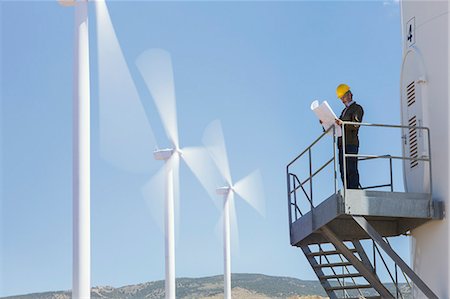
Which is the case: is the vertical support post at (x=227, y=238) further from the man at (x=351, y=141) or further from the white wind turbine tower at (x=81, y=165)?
the man at (x=351, y=141)

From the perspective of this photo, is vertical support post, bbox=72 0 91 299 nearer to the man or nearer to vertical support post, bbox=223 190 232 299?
the man

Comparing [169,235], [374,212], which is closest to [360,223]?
[374,212]

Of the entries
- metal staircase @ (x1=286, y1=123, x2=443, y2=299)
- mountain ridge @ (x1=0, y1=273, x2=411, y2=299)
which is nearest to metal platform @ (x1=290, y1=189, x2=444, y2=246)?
metal staircase @ (x1=286, y1=123, x2=443, y2=299)

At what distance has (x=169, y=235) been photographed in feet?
144

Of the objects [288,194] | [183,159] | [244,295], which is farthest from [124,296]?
[288,194]

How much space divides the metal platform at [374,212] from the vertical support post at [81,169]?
17.5 feet

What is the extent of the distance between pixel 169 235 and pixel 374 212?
23.1 metres

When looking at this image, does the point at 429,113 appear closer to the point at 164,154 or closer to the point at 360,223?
the point at 360,223

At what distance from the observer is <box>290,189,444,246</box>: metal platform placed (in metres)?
21.5

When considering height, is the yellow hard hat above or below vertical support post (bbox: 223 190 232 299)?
above

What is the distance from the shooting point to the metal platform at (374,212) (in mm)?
21531

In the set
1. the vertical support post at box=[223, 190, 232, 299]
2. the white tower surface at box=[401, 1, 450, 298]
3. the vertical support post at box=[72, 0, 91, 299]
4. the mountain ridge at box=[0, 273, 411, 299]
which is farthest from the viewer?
the mountain ridge at box=[0, 273, 411, 299]

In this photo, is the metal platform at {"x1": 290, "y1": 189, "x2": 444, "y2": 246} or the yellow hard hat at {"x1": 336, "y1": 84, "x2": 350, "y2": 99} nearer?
the metal platform at {"x1": 290, "y1": 189, "x2": 444, "y2": 246}

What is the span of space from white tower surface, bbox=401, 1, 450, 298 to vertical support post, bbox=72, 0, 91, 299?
759 cm
